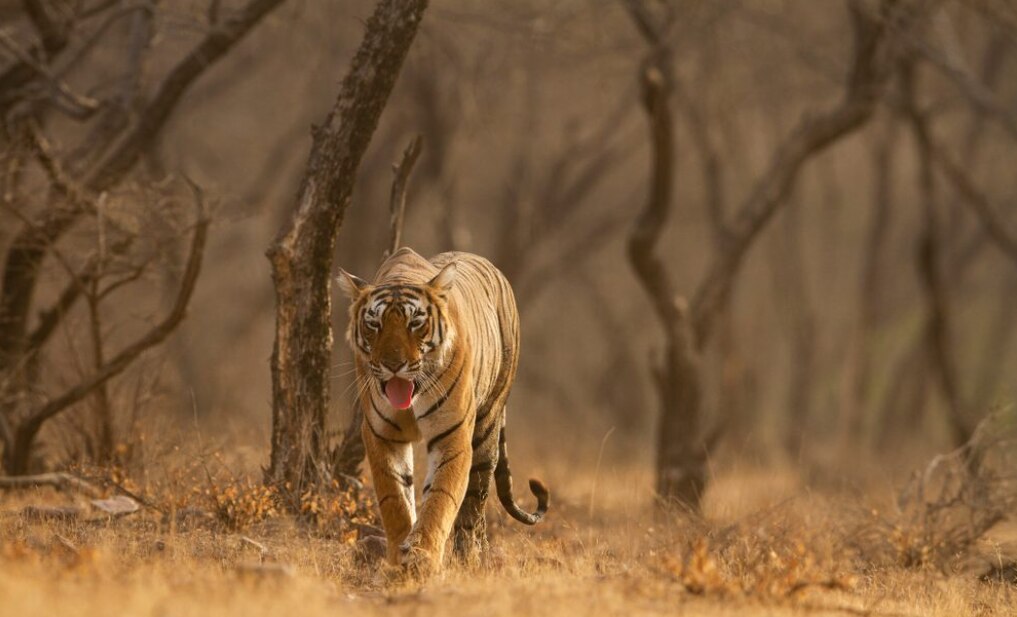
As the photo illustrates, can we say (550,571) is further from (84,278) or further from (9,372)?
(9,372)

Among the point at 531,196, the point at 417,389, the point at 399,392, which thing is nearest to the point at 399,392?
the point at 399,392

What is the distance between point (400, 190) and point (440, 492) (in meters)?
3.13

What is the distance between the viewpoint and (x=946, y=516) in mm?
9289

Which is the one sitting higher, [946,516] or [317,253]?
[317,253]

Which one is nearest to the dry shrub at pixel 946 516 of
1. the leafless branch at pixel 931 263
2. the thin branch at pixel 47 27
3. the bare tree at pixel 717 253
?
the bare tree at pixel 717 253

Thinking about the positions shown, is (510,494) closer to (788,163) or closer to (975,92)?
(788,163)

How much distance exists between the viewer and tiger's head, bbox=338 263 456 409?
664 centimetres

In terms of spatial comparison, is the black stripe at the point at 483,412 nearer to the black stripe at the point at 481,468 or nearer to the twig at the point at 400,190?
the black stripe at the point at 481,468

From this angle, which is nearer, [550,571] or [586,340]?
[550,571]

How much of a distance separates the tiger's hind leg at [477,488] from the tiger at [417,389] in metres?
0.09

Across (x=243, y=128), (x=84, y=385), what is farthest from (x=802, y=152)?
(x=243, y=128)

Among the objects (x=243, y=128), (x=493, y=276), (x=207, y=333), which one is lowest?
(x=207, y=333)

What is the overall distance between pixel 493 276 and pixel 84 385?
122 inches

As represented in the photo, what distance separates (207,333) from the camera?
1022 inches
